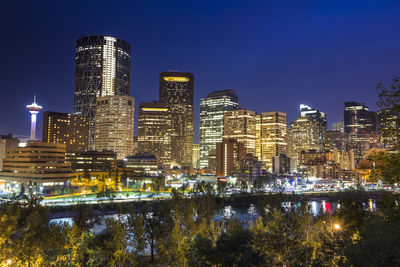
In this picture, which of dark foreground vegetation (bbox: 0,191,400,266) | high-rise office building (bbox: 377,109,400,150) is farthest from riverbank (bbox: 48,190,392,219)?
high-rise office building (bbox: 377,109,400,150)

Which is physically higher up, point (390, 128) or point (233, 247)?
point (390, 128)

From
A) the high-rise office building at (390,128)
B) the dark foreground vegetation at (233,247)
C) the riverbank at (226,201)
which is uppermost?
the high-rise office building at (390,128)

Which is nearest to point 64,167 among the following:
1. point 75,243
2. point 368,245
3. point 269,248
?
point 75,243

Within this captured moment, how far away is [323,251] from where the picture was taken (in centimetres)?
2442

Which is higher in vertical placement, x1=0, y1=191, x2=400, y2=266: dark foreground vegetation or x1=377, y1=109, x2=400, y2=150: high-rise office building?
x1=377, y1=109, x2=400, y2=150: high-rise office building

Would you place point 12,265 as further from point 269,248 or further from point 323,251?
A: point 323,251

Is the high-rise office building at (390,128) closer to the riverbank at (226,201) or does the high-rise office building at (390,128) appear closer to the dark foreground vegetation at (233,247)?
the dark foreground vegetation at (233,247)

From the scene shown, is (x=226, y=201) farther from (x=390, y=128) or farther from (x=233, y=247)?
(x=390, y=128)

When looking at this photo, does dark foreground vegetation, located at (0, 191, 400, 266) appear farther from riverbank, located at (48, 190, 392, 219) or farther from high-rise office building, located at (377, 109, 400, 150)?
riverbank, located at (48, 190, 392, 219)

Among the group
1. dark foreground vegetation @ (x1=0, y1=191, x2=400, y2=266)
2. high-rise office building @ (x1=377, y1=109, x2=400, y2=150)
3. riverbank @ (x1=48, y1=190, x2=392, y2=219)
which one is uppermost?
high-rise office building @ (x1=377, y1=109, x2=400, y2=150)

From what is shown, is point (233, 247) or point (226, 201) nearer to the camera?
point (233, 247)

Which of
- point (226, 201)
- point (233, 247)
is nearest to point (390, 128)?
point (233, 247)

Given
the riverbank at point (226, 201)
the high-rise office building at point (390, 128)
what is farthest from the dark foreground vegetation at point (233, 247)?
the riverbank at point (226, 201)

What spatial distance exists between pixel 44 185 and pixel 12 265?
365 ft
